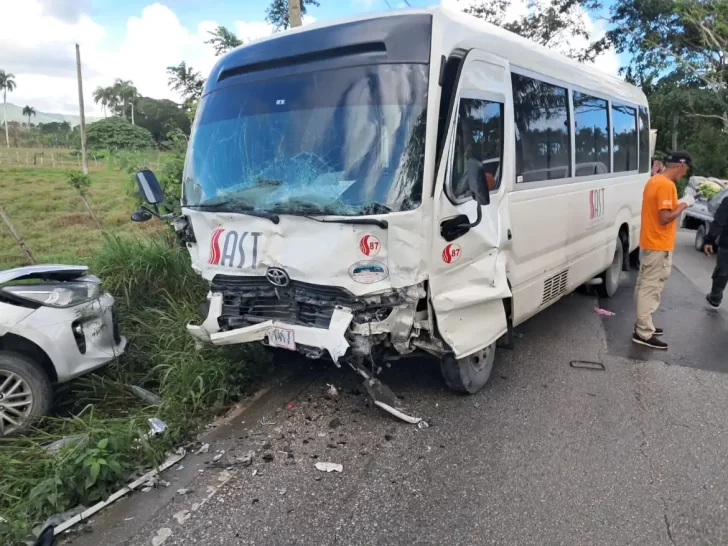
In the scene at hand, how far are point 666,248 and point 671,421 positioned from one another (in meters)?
2.02

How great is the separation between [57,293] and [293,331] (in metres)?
1.98

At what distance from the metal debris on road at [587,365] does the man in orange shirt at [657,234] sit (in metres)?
0.81

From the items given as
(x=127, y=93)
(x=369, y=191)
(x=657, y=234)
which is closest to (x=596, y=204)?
(x=657, y=234)

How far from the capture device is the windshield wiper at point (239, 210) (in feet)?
12.7

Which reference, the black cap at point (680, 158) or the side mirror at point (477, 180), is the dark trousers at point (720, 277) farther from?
the side mirror at point (477, 180)

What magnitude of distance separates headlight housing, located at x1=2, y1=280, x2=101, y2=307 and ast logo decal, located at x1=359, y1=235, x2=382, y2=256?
96.5 inches

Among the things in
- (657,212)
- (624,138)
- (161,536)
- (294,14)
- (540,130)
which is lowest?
(161,536)

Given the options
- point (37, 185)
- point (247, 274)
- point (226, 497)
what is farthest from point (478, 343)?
point (37, 185)

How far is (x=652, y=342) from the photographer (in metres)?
5.67

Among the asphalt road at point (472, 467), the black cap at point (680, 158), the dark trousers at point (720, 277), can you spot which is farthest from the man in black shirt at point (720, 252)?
the asphalt road at point (472, 467)

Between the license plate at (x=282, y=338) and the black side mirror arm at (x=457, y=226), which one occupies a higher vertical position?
the black side mirror arm at (x=457, y=226)

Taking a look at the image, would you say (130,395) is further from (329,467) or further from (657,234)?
(657,234)

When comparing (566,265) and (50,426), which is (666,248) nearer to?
(566,265)

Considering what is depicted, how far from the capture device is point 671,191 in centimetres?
536
